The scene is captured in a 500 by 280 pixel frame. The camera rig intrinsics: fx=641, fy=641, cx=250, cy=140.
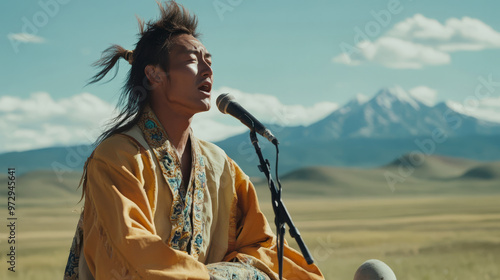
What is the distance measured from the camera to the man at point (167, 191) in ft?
9.83

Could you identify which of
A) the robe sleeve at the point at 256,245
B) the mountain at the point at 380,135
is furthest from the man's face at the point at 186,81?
the mountain at the point at 380,135

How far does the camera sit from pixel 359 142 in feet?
397

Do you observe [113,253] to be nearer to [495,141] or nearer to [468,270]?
[468,270]

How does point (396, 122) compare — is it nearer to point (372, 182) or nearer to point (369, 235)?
point (372, 182)

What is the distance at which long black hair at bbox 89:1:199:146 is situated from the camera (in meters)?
3.54

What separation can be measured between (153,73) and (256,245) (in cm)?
114

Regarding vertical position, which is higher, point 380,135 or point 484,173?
point 484,173

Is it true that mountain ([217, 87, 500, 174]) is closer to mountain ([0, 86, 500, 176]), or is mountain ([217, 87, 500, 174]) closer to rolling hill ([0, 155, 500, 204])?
mountain ([0, 86, 500, 176])

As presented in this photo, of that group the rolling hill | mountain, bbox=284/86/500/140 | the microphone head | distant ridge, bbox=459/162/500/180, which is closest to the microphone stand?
the microphone head

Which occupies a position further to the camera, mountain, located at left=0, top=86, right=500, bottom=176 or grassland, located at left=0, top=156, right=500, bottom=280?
mountain, located at left=0, top=86, right=500, bottom=176

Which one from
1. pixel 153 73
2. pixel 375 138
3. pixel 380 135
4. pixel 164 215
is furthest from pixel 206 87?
pixel 380 135

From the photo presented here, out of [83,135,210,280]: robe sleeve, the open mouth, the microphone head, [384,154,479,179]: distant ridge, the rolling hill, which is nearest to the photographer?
[83,135,210,280]: robe sleeve

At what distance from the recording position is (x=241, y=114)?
305 centimetres

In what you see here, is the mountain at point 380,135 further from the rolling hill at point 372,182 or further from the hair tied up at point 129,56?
the hair tied up at point 129,56
